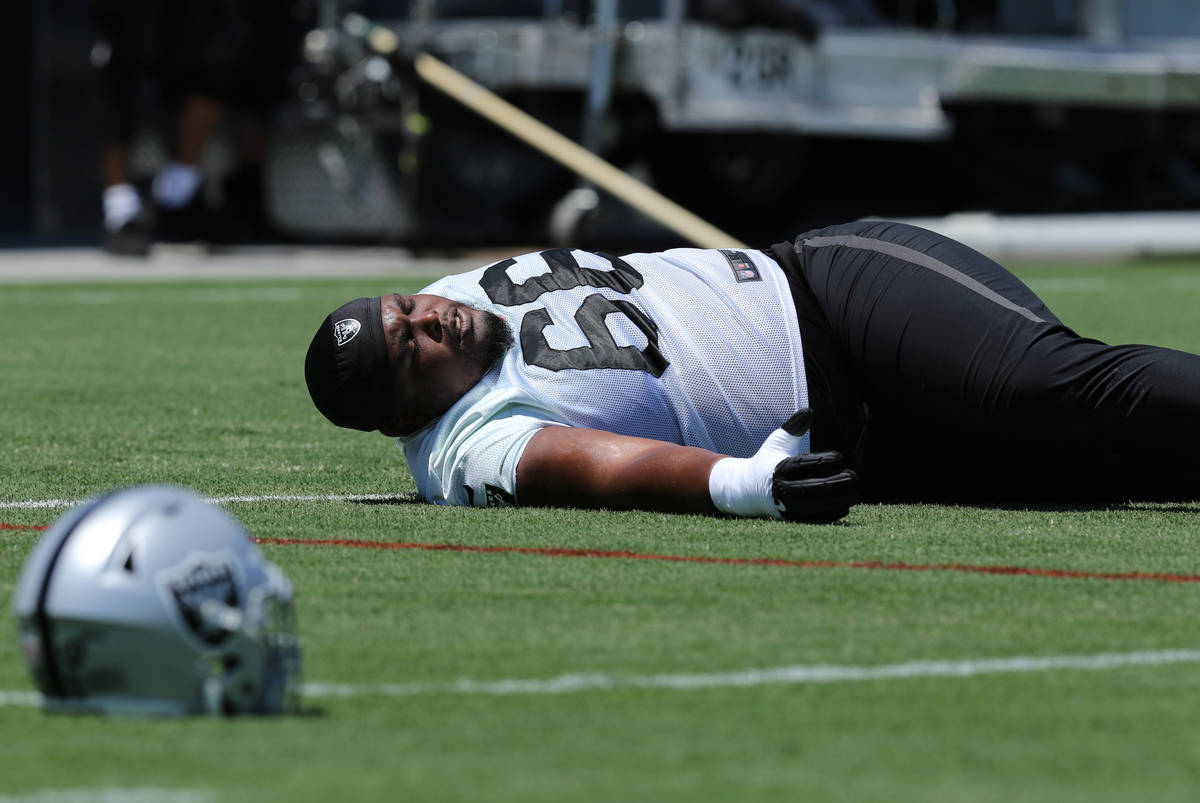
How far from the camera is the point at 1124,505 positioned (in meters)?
5.02

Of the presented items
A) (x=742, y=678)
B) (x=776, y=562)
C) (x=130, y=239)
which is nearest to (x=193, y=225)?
(x=130, y=239)

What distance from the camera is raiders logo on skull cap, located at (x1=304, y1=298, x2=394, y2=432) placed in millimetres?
4836

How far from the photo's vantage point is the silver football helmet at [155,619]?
2.85m

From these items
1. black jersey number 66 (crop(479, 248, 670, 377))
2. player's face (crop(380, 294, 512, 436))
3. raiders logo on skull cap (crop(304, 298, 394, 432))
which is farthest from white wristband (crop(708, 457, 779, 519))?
raiders logo on skull cap (crop(304, 298, 394, 432))

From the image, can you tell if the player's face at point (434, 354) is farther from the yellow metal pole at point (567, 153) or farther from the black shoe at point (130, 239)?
the black shoe at point (130, 239)

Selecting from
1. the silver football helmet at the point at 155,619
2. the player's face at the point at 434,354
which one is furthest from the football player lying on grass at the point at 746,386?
the silver football helmet at the point at 155,619

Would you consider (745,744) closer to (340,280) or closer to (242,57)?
(340,280)

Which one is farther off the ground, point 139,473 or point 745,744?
point 745,744

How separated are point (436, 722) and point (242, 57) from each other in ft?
38.9

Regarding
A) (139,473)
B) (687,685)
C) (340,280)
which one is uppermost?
(687,685)

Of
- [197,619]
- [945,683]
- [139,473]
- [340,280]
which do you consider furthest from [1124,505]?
[340,280]

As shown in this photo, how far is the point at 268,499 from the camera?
16.8 ft

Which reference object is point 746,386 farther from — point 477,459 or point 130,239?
point 130,239

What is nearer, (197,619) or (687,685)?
(197,619)
